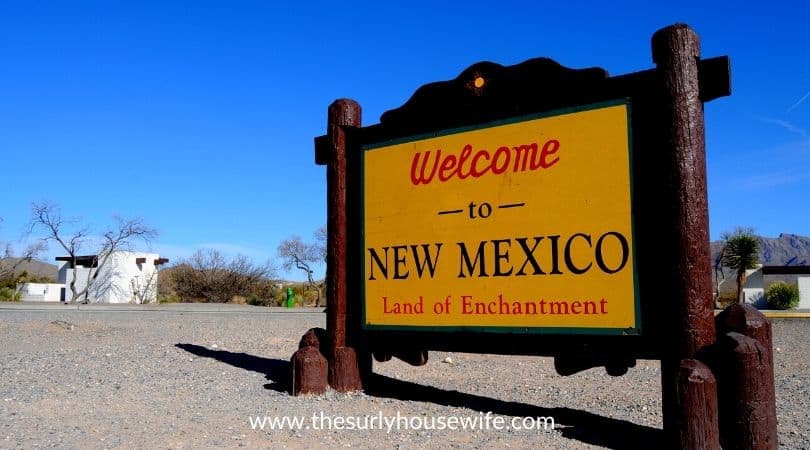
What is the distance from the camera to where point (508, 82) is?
22.3 ft

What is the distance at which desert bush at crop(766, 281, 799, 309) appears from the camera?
39.7 meters

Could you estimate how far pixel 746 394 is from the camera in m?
4.96

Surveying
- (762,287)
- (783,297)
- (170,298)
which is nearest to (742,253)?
(783,297)

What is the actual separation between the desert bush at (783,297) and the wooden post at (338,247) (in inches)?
1535

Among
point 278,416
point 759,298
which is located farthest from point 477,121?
point 759,298

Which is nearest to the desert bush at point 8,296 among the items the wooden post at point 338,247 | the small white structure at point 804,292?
the wooden post at point 338,247

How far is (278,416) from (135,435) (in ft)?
4.31

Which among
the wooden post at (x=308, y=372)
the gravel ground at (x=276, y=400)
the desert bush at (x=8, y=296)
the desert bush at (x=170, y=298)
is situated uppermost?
the desert bush at (x=8, y=296)

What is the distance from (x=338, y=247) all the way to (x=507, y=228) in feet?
7.26

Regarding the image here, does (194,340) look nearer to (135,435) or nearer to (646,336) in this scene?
(135,435)

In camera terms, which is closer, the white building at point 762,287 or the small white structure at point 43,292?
the white building at point 762,287

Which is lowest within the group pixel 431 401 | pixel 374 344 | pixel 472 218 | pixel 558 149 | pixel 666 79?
pixel 431 401

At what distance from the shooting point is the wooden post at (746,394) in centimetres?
494

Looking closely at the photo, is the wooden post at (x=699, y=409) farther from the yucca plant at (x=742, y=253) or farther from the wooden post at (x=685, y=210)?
the yucca plant at (x=742, y=253)
